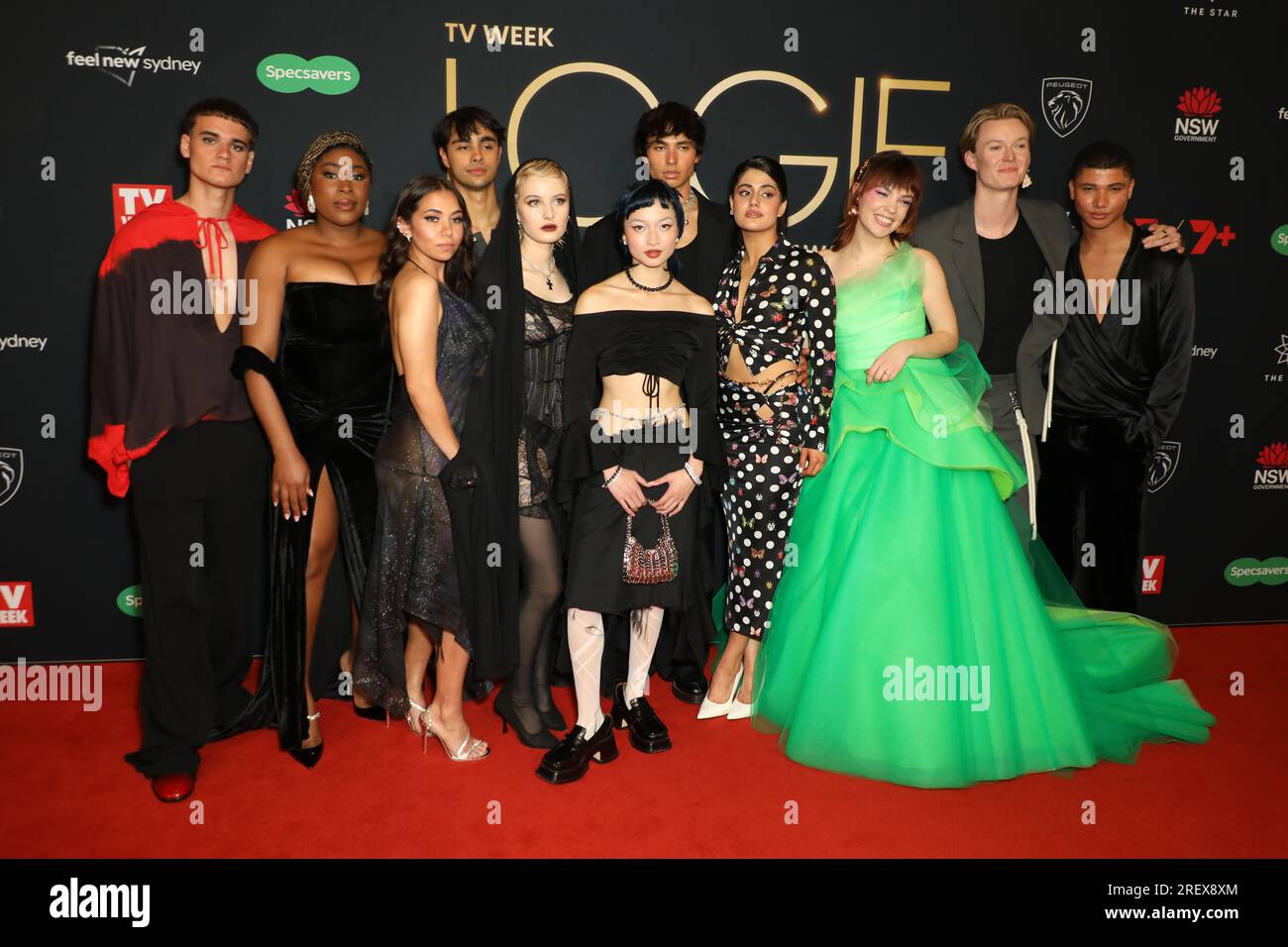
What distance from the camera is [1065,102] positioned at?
16.1ft

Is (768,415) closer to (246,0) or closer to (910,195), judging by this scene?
(910,195)

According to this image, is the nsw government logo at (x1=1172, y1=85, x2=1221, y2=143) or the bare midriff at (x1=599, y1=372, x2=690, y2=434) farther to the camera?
the nsw government logo at (x1=1172, y1=85, x2=1221, y2=143)

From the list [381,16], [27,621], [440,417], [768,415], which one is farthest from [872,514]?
[27,621]

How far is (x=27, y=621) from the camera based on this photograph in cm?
456

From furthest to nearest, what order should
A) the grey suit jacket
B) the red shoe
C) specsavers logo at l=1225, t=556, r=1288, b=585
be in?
1. specsavers logo at l=1225, t=556, r=1288, b=585
2. the grey suit jacket
3. the red shoe

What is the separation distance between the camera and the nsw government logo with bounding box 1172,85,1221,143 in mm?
5008

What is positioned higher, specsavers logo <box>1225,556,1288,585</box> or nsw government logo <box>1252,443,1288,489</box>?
nsw government logo <box>1252,443,1288,489</box>

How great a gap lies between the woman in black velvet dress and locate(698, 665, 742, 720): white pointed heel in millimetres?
1510

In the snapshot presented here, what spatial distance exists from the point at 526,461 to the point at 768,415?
0.93m

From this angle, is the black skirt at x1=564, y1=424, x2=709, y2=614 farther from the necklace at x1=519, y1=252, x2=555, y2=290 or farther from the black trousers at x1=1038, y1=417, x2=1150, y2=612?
the black trousers at x1=1038, y1=417, x2=1150, y2=612

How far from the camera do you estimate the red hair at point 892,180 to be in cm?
373

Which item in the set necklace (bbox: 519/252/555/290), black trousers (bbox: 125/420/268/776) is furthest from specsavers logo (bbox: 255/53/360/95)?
black trousers (bbox: 125/420/268/776)
